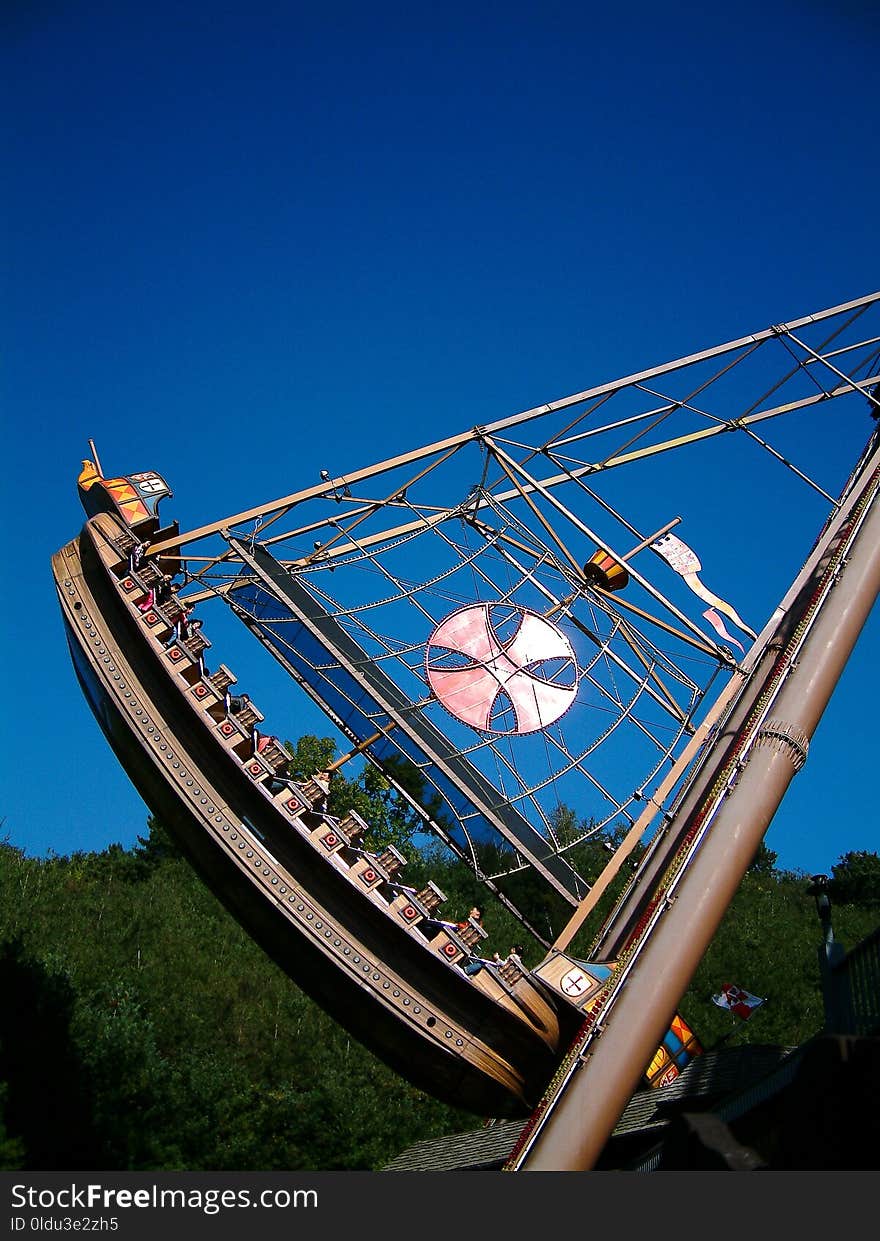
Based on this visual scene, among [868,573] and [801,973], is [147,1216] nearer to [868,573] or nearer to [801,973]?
[868,573]

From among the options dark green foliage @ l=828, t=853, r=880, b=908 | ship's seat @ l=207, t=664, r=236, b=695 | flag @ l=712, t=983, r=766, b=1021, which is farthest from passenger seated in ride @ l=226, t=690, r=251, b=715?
dark green foliage @ l=828, t=853, r=880, b=908

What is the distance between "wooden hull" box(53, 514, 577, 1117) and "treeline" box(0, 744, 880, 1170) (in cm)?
632

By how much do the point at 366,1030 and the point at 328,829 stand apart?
222 centimetres

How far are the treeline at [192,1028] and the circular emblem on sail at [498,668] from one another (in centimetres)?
877

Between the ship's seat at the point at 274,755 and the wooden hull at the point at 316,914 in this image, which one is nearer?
the wooden hull at the point at 316,914

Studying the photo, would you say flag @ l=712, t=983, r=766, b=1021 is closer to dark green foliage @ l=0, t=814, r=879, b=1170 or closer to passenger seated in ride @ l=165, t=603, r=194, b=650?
dark green foliage @ l=0, t=814, r=879, b=1170

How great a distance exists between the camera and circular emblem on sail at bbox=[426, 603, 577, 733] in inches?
658

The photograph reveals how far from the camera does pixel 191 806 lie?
1272 cm

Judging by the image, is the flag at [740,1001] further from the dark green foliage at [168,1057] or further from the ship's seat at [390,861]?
the dark green foliage at [168,1057]

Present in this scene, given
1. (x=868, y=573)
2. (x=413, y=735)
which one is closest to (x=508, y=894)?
(x=413, y=735)

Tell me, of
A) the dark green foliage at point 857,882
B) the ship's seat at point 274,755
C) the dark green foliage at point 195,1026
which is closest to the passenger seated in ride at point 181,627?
the ship's seat at point 274,755

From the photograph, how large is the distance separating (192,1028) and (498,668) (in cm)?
2044

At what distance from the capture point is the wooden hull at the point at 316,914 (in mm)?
12031

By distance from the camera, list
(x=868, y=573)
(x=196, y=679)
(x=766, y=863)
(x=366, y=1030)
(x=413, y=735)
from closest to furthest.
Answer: (x=366, y=1030), (x=196, y=679), (x=868, y=573), (x=413, y=735), (x=766, y=863)
